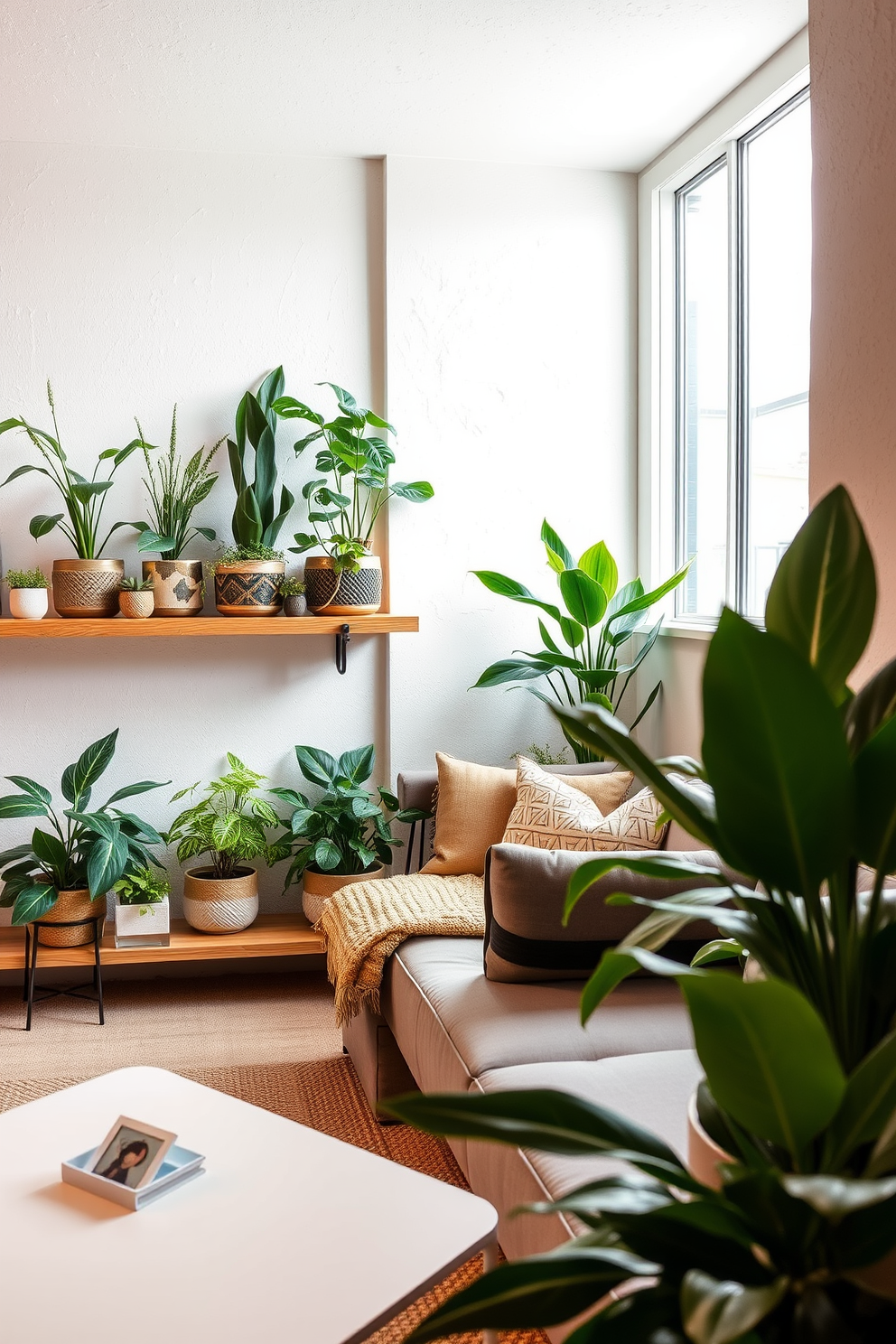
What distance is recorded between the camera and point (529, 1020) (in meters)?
2.14

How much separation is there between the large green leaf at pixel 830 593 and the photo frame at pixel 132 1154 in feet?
3.71

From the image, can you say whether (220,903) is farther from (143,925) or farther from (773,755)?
(773,755)

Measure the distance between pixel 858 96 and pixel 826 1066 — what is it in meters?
2.09

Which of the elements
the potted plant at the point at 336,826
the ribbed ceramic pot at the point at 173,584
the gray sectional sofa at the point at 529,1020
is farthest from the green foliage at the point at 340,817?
the gray sectional sofa at the point at 529,1020

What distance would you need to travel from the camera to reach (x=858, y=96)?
225 centimetres

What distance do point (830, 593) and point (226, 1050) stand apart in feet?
8.53

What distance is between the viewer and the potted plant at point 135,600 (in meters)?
3.50

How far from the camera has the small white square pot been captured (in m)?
3.44

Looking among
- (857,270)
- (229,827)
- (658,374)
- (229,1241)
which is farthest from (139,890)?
(857,270)

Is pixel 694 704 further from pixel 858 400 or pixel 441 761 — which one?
pixel 858 400

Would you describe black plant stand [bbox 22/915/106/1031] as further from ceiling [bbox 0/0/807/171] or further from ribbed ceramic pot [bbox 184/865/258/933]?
ceiling [bbox 0/0/807/171]

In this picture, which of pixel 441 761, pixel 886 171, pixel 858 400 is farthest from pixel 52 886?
pixel 886 171

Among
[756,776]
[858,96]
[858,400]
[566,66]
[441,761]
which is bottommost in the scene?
[441,761]

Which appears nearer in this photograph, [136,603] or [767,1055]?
[767,1055]
